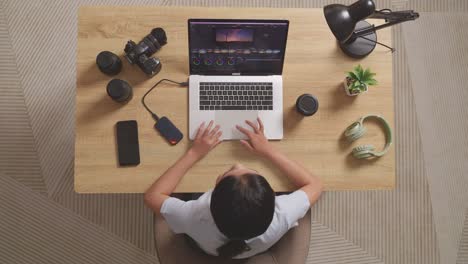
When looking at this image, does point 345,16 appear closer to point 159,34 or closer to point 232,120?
point 232,120

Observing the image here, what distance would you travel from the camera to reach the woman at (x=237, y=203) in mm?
1092

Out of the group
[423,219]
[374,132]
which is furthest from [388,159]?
[423,219]

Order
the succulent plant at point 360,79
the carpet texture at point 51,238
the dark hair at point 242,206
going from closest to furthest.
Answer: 1. the dark hair at point 242,206
2. the succulent plant at point 360,79
3. the carpet texture at point 51,238

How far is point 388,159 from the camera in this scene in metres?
1.43

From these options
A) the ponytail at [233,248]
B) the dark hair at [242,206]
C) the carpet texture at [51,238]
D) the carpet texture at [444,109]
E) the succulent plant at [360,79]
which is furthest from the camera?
the carpet texture at [444,109]

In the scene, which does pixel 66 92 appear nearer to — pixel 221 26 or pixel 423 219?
pixel 221 26

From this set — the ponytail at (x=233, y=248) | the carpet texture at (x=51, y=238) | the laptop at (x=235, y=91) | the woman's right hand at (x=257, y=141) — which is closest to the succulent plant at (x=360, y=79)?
the laptop at (x=235, y=91)

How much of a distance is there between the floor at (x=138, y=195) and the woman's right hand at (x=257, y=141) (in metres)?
0.85

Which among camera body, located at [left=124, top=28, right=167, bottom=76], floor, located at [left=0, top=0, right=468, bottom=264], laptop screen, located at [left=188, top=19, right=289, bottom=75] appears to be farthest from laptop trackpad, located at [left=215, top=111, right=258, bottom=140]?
floor, located at [left=0, top=0, right=468, bottom=264]

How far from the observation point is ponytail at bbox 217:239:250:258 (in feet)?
3.90

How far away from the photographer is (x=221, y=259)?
141cm

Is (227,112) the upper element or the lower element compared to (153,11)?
lower

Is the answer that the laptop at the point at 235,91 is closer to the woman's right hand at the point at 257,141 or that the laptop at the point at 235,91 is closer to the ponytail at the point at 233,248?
the woman's right hand at the point at 257,141

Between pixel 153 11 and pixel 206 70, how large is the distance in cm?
30
